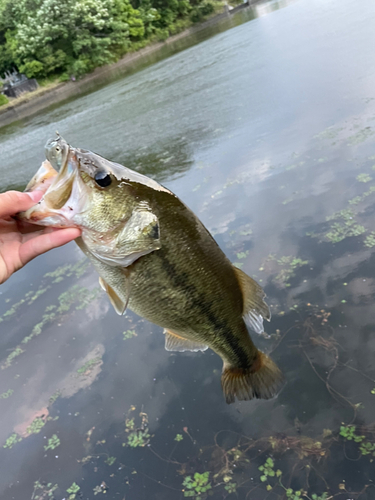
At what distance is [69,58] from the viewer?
1208 inches

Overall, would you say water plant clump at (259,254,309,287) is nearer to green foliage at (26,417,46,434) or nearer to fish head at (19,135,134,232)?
fish head at (19,135,134,232)

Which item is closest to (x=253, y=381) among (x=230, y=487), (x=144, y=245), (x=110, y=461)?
(x=230, y=487)

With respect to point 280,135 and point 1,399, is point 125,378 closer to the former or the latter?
point 1,399

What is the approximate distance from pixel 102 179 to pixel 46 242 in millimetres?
420

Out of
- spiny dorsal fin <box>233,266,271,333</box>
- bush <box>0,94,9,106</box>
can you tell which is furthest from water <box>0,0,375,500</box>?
bush <box>0,94,9,106</box>

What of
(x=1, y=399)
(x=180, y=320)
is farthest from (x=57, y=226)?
(x=1, y=399)

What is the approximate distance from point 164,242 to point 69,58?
35.5 meters

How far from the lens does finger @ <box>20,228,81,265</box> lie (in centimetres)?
158

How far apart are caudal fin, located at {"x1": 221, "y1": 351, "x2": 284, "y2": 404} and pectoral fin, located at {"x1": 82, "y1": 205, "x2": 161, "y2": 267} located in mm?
1078

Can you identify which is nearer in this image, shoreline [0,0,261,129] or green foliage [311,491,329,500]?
green foliage [311,491,329,500]

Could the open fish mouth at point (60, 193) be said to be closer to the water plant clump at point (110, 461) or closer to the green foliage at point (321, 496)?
the water plant clump at point (110, 461)

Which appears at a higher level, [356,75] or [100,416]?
[356,75]

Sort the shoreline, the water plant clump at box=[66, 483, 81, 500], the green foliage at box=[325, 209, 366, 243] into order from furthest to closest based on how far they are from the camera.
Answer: the shoreline → the green foliage at box=[325, 209, 366, 243] → the water plant clump at box=[66, 483, 81, 500]

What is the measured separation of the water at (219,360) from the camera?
97.3 inches
